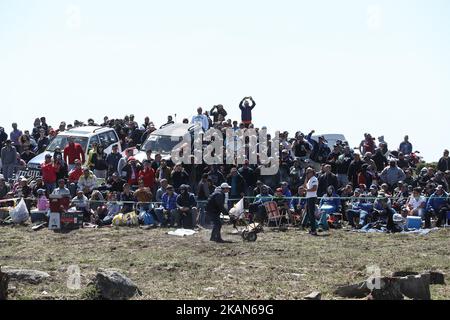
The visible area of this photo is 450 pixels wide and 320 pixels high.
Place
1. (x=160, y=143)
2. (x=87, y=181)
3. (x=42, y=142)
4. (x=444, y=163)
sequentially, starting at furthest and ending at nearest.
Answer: (x=42, y=142) < (x=160, y=143) < (x=444, y=163) < (x=87, y=181)

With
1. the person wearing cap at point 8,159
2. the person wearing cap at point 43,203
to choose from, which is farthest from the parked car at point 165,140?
the person wearing cap at point 43,203

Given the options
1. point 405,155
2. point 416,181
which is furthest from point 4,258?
point 405,155

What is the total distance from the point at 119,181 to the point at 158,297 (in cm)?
1279

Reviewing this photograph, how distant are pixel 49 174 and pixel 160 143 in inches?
192

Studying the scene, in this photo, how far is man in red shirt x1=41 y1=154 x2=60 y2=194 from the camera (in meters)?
30.3

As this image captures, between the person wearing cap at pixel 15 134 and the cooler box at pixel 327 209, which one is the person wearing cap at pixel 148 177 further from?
the person wearing cap at pixel 15 134

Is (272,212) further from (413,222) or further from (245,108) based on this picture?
(245,108)

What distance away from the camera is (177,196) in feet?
90.4

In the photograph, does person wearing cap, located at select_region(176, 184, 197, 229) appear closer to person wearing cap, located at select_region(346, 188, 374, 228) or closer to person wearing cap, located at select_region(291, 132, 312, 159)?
person wearing cap, located at select_region(346, 188, 374, 228)

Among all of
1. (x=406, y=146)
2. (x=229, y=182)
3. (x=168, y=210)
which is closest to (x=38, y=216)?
(x=168, y=210)

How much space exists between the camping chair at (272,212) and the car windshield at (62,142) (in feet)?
31.7

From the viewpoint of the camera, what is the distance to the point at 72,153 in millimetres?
32500

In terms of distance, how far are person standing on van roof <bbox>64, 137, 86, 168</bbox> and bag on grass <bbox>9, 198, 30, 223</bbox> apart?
4.25 meters
